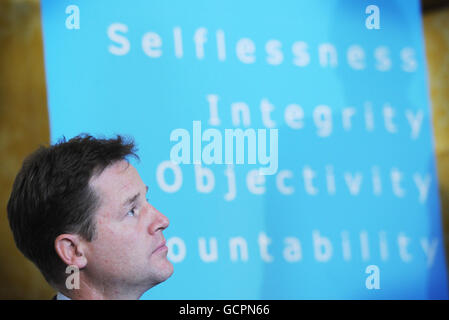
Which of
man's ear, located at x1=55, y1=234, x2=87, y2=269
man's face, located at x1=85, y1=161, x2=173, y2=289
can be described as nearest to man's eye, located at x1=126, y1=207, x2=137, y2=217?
man's face, located at x1=85, y1=161, x2=173, y2=289

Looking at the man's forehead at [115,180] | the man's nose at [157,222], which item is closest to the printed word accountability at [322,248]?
the man's nose at [157,222]

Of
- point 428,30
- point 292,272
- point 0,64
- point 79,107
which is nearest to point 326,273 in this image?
point 292,272

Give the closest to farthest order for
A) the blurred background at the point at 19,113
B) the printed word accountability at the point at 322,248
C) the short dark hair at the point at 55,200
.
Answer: the short dark hair at the point at 55,200 < the printed word accountability at the point at 322,248 < the blurred background at the point at 19,113

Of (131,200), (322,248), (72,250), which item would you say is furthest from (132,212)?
(322,248)

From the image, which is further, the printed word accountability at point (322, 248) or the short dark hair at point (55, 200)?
the printed word accountability at point (322, 248)

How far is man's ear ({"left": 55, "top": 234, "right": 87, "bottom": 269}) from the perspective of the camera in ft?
4.14

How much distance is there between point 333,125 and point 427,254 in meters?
0.48

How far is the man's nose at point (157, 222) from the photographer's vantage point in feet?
4.37

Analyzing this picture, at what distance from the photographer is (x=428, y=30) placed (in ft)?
6.39

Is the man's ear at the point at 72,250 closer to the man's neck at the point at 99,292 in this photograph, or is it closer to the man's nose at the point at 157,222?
the man's neck at the point at 99,292

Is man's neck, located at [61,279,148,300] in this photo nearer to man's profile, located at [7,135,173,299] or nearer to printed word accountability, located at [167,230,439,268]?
man's profile, located at [7,135,173,299]

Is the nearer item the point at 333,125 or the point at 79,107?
the point at 79,107

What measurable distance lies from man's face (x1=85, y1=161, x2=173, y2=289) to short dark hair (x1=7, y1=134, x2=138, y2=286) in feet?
0.07

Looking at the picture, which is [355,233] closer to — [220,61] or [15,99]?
[220,61]
